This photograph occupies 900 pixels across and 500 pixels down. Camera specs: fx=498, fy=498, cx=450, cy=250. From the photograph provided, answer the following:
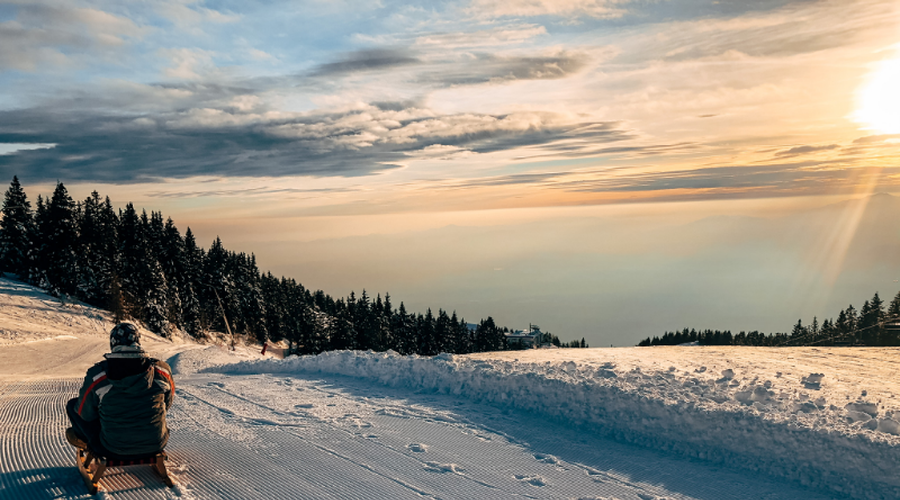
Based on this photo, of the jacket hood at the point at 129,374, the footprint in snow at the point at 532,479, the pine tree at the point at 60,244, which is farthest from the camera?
the pine tree at the point at 60,244

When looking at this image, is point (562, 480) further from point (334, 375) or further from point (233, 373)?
point (233, 373)

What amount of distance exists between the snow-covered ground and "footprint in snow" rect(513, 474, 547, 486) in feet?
0.08

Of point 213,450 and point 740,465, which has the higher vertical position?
point 740,465

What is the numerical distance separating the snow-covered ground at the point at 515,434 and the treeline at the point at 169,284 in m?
45.1

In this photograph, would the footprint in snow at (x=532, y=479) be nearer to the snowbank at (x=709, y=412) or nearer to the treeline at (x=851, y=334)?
the snowbank at (x=709, y=412)

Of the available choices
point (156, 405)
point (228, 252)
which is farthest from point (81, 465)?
point (228, 252)

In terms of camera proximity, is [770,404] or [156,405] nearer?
[156,405]

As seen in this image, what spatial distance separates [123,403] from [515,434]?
16.4 ft

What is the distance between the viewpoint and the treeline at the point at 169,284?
50719 millimetres

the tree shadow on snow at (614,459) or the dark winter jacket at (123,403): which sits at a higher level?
the dark winter jacket at (123,403)

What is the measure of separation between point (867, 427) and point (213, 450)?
7970 millimetres

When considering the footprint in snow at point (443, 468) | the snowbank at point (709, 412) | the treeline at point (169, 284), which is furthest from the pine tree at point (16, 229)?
the footprint in snow at point (443, 468)

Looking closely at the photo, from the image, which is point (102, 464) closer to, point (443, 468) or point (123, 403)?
point (123, 403)

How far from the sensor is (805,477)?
5.62m
